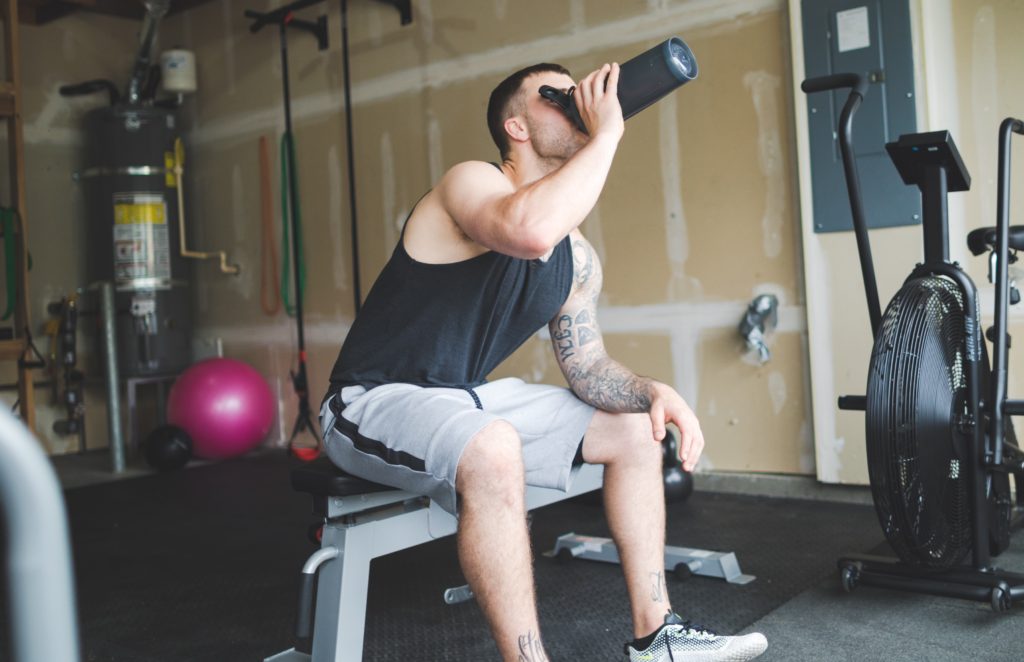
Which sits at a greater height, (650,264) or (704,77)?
(704,77)

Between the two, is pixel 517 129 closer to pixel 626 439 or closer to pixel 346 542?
pixel 626 439

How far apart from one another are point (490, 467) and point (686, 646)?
518 mm

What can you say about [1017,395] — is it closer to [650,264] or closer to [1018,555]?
[1018,555]

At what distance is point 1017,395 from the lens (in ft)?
9.42

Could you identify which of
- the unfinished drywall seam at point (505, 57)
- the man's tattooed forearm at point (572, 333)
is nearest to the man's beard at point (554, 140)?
the man's tattooed forearm at point (572, 333)

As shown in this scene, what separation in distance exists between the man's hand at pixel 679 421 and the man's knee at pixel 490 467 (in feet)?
0.82

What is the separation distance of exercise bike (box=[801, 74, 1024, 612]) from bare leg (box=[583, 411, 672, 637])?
1.42 ft

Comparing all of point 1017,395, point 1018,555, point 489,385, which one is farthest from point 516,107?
point 1017,395

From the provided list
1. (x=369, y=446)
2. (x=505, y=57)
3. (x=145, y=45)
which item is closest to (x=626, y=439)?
(x=369, y=446)

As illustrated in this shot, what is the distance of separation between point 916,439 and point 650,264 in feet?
5.79

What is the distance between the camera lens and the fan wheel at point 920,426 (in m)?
1.81

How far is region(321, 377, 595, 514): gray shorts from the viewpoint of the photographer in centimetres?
147

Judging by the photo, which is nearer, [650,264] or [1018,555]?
[1018,555]

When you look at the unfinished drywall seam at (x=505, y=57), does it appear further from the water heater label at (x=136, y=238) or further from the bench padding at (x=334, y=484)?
the bench padding at (x=334, y=484)
